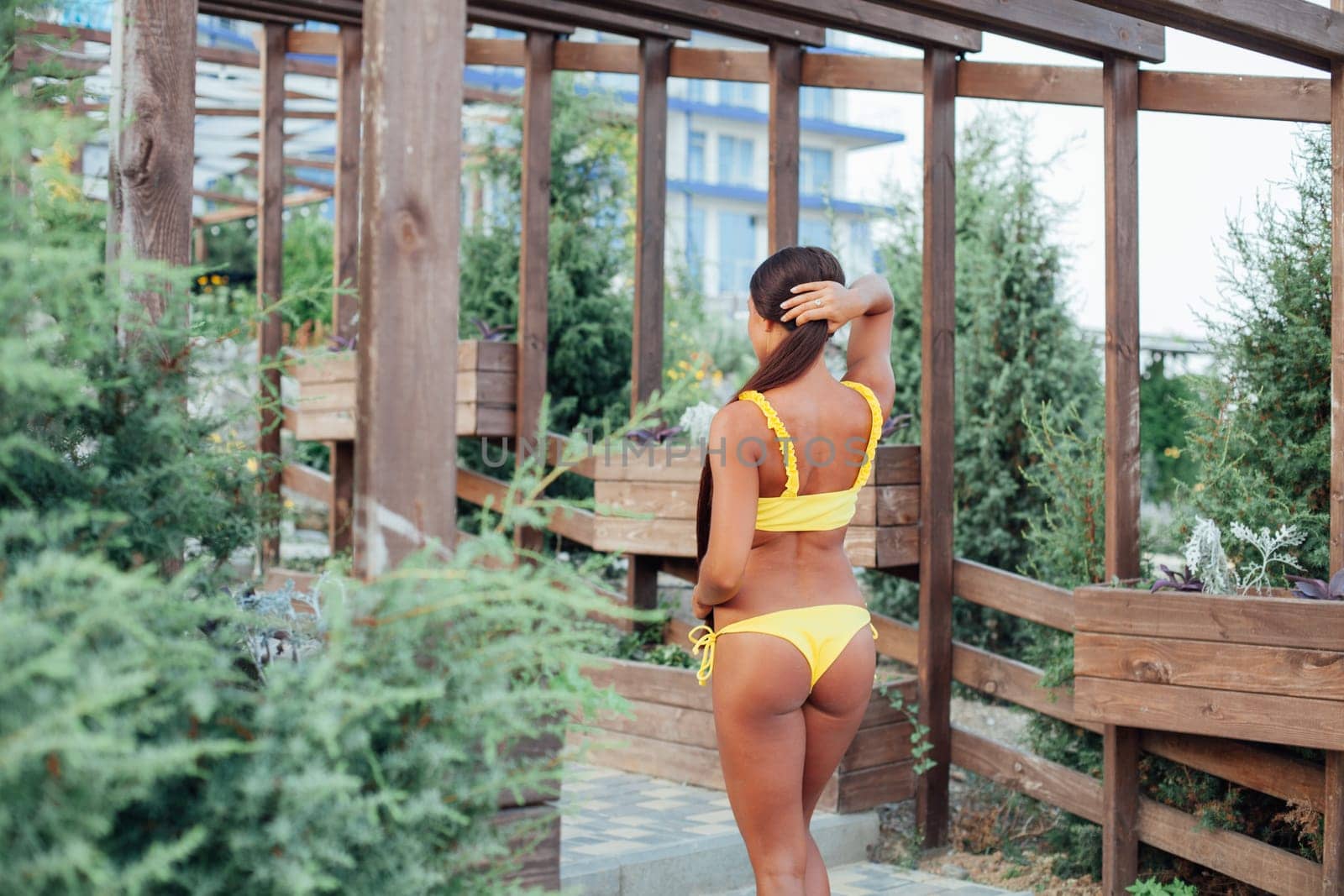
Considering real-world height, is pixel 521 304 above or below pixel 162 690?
above

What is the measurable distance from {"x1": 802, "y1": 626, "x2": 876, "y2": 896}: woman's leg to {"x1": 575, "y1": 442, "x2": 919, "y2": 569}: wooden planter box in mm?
1411

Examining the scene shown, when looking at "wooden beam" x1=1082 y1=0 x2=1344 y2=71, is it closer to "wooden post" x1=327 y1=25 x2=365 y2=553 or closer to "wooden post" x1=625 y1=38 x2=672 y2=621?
"wooden post" x1=625 y1=38 x2=672 y2=621

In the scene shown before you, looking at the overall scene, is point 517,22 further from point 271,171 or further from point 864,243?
point 864,243

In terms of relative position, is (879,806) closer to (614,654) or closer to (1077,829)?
(1077,829)

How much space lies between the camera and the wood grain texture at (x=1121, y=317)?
389cm

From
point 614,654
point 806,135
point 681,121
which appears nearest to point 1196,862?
point 614,654

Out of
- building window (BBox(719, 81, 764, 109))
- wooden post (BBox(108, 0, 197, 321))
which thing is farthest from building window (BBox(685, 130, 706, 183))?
wooden post (BBox(108, 0, 197, 321))

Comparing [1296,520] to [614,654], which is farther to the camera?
[614,654]

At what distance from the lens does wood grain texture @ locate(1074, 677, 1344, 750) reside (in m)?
3.18

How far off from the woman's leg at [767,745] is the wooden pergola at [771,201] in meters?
0.84

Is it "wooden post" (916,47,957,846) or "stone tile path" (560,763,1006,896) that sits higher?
"wooden post" (916,47,957,846)

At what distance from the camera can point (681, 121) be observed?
112 ft

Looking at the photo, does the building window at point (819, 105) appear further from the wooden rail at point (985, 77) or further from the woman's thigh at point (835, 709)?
the woman's thigh at point (835, 709)

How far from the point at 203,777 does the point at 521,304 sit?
362 centimetres
